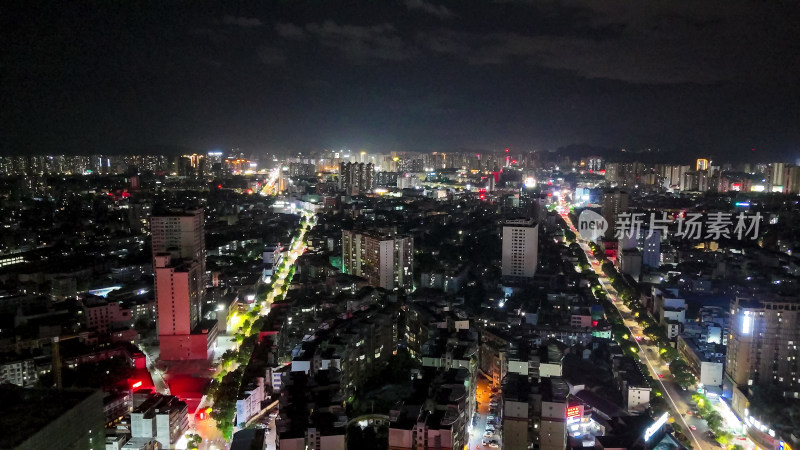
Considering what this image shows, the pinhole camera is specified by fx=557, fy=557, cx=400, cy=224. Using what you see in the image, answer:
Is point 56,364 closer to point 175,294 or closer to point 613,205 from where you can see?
point 175,294

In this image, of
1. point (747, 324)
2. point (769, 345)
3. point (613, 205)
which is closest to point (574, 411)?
point (747, 324)

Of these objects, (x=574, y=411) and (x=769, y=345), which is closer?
(x=574, y=411)

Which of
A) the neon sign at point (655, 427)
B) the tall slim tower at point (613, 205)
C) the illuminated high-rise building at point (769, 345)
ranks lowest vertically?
the neon sign at point (655, 427)

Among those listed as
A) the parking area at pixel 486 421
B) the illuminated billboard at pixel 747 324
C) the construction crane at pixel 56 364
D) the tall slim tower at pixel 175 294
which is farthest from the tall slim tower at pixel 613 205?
the construction crane at pixel 56 364

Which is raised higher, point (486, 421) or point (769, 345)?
point (769, 345)

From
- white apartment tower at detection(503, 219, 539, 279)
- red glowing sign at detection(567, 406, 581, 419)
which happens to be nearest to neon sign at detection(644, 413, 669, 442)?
red glowing sign at detection(567, 406, 581, 419)

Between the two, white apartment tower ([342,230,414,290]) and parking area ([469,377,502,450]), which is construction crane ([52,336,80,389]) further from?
white apartment tower ([342,230,414,290])

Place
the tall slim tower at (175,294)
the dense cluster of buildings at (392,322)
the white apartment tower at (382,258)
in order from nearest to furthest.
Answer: the dense cluster of buildings at (392,322) → the tall slim tower at (175,294) → the white apartment tower at (382,258)

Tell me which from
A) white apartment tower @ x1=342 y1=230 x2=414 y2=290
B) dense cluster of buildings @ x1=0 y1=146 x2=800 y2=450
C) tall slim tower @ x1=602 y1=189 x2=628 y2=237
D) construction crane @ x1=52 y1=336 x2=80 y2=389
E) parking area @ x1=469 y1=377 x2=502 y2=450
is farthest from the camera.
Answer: tall slim tower @ x1=602 y1=189 x2=628 y2=237

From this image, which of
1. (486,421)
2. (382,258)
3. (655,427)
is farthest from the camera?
(382,258)

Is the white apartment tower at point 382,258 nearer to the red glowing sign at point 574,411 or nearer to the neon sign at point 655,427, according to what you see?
the red glowing sign at point 574,411
